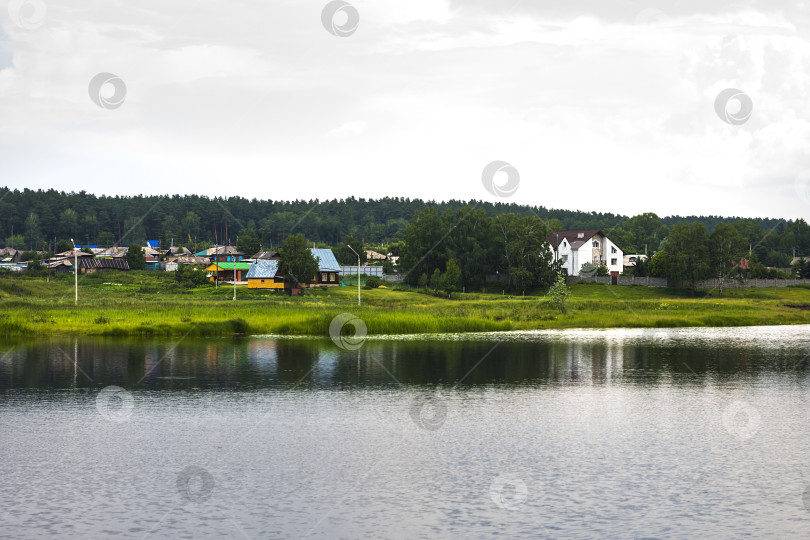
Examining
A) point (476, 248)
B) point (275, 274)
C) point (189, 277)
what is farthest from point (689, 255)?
point (189, 277)

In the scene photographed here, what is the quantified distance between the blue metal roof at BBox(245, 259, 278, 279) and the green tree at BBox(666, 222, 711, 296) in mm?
61917

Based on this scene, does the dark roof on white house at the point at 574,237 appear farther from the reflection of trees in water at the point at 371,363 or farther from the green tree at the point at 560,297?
the reflection of trees in water at the point at 371,363

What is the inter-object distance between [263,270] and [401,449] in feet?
341

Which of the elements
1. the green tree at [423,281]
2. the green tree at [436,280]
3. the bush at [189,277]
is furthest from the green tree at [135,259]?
the green tree at [436,280]

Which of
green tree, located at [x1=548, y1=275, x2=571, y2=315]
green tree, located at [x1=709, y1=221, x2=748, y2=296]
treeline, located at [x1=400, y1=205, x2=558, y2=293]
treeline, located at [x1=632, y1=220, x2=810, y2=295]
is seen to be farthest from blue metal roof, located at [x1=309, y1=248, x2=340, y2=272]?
green tree, located at [x1=709, y1=221, x2=748, y2=296]

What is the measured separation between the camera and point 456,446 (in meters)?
25.3

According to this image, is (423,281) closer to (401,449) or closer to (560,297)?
(560,297)

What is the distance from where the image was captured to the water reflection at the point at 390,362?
130 ft

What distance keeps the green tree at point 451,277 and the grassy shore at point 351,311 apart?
104 inches

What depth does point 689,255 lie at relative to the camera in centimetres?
12019

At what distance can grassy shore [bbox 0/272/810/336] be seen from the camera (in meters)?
67.4

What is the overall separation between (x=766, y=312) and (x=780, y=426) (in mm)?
71034

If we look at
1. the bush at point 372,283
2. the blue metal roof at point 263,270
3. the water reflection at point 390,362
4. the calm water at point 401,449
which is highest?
Result: the blue metal roof at point 263,270

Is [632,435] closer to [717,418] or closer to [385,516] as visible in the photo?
[717,418]
